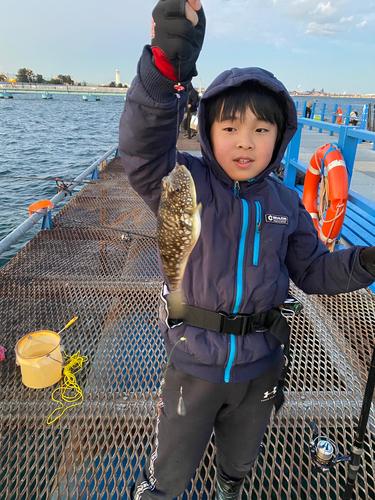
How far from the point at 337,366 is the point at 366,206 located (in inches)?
110

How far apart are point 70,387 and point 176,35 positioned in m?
3.04

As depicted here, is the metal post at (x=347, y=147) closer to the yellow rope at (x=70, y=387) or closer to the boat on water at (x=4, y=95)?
the yellow rope at (x=70, y=387)

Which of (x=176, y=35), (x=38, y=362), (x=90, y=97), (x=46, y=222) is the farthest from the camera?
(x=90, y=97)

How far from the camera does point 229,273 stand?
A: 1.78 m

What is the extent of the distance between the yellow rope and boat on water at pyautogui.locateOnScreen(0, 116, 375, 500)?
Answer: 5 centimetres

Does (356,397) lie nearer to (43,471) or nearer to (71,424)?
(71,424)

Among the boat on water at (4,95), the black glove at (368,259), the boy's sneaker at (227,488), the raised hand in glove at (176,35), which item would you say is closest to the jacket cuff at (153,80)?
the raised hand in glove at (176,35)

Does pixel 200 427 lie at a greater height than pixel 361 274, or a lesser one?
lesser

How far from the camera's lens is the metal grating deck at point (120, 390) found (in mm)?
2264

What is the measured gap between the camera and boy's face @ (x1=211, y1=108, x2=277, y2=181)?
5.63 feet

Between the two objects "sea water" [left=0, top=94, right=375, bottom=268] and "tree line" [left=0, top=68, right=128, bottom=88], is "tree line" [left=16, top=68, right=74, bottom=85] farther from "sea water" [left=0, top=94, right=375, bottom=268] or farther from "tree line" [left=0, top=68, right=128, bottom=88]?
"sea water" [left=0, top=94, right=375, bottom=268]

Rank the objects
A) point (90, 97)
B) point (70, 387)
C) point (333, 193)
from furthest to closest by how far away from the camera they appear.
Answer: point (90, 97)
point (333, 193)
point (70, 387)

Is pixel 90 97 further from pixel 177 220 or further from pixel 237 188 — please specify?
pixel 177 220

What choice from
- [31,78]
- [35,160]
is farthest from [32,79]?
[35,160]
